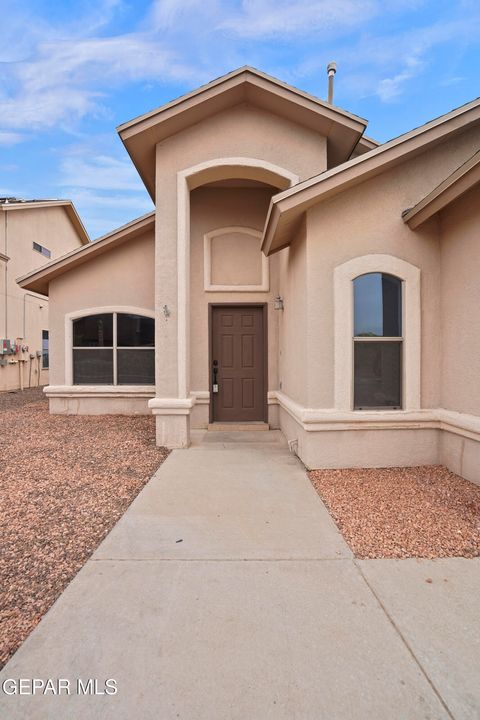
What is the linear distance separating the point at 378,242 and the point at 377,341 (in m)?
1.39

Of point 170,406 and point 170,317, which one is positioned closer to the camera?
point 170,406

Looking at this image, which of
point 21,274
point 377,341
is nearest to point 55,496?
point 377,341

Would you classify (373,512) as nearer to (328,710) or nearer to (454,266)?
(328,710)

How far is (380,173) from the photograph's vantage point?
5.02 meters

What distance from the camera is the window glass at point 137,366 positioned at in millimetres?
9000

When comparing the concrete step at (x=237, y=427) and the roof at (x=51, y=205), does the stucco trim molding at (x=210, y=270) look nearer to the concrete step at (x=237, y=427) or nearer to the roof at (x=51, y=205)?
A: the concrete step at (x=237, y=427)

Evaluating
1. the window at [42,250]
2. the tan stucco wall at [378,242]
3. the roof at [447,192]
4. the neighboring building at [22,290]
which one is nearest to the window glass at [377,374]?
the tan stucco wall at [378,242]

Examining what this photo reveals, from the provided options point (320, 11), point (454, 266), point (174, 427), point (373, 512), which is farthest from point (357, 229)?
point (320, 11)

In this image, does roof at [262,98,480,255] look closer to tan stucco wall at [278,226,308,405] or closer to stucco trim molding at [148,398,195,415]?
tan stucco wall at [278,226,308,405]

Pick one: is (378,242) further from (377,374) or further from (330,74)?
(330,74)

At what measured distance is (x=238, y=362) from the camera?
7.85 metres

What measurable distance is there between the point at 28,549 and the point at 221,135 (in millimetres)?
6639

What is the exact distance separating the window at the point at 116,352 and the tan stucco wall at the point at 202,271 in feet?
5.80

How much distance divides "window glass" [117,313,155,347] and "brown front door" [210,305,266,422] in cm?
205
